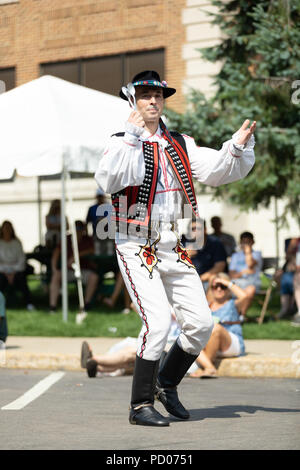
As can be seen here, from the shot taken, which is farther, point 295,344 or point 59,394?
point 295,344

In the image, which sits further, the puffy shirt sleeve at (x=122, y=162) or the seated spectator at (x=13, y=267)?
the seated spectator at (x=13, y=267)

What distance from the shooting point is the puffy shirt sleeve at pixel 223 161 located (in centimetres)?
568

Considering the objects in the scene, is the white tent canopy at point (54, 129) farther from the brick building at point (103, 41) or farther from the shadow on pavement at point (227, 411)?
the brick building at point (103, 41)

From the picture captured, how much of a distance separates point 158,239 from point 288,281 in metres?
6.77

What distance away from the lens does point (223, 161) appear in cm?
570

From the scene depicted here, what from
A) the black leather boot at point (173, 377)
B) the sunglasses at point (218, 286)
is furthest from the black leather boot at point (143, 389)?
the sunglasses at point (218, 286)

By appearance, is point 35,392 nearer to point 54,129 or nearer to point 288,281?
point 54,129

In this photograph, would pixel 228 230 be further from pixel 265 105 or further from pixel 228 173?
pixel 228 173

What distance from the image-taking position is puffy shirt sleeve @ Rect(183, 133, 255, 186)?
568 cm

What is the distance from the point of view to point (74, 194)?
23906 mm

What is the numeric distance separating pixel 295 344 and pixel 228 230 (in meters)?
11.8

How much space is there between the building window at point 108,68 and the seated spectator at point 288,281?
33.7 feet
